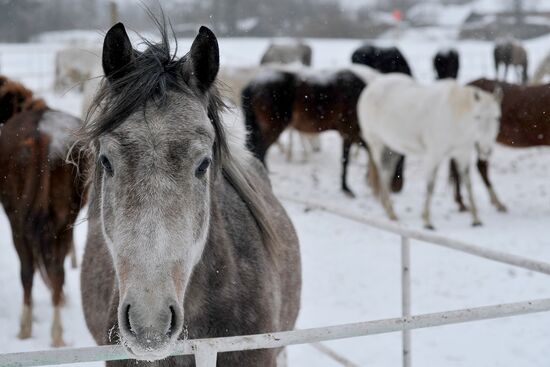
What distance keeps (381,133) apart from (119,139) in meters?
6.71

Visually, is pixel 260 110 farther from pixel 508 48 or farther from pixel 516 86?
pixel 508 48

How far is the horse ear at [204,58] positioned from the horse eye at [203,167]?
0.29m

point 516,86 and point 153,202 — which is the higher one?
point 516,86

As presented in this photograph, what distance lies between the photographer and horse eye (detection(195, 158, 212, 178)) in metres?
1.67

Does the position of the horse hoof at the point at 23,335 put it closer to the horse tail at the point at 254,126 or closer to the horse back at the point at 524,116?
the horse tail at the point at 254,126

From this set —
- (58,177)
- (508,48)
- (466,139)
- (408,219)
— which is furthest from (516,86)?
(508,48)

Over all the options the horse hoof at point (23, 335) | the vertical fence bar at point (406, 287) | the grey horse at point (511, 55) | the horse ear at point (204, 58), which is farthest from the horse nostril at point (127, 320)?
the grey horse at point (511, 55)

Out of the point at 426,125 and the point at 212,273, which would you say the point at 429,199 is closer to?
the point at 426,125

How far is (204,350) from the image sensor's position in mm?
1530

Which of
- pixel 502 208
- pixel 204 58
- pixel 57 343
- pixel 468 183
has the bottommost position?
pixel 57 343

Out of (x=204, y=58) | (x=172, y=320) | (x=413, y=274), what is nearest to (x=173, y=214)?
(x=172, y=320)

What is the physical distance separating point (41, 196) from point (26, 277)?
0.69 meters

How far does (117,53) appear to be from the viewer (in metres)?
1.79

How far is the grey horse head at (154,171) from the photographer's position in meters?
1.41
